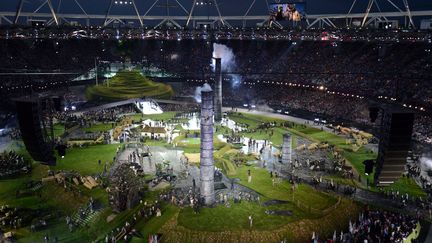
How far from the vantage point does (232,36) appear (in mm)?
63281

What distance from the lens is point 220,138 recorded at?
50.4 meters

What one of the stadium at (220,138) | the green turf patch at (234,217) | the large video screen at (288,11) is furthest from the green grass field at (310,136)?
the large video screen at (288,11)

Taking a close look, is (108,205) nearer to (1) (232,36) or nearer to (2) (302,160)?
(2) (302,160)

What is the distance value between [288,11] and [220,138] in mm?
22120

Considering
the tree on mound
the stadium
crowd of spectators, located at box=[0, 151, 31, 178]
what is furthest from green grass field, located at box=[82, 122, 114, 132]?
crowd of spectators, located at box=[0, 151, 31, 178]

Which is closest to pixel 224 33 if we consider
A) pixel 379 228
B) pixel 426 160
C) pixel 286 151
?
pixel 286 151

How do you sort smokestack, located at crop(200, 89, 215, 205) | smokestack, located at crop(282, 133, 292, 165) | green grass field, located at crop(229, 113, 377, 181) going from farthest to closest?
green grass field, located at crop(229, 113, 377, 181) < smokestack, located at crop(282, 133, 292, 165) < smokestack, located at crop(200, 89, 215, 205)

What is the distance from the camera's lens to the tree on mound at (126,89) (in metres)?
70.1

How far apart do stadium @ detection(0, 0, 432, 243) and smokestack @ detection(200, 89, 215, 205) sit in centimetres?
11

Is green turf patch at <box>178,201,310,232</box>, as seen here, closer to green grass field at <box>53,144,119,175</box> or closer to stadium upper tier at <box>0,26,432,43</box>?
green grass field at <box>53,144,119,175</box>

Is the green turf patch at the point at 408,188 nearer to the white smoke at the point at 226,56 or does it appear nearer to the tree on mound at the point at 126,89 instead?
the tree on mound at the point at 126,89

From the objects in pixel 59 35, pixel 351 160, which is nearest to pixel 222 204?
pixel 351 160

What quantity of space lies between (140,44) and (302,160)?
6184 cm

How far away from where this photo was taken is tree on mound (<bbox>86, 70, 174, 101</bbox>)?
70.1 metres
